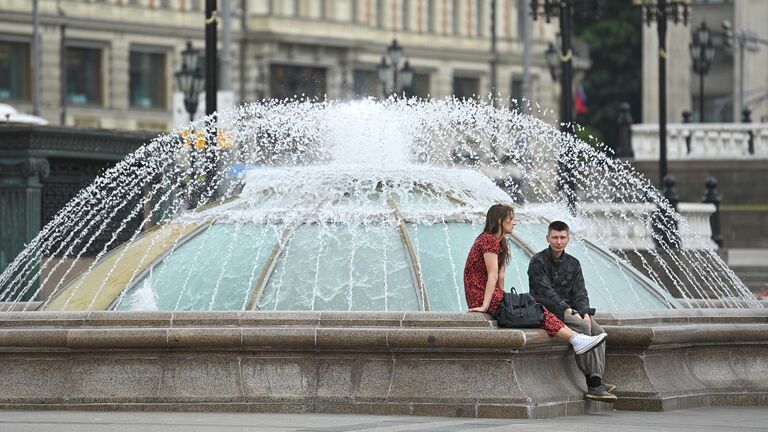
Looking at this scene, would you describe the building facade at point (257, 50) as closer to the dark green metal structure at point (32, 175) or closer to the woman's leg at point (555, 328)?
the dark green metal structure at point (32, 175)

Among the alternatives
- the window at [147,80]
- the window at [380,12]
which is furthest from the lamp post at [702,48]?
the window at [380,12]

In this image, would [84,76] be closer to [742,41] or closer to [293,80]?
[293,80]

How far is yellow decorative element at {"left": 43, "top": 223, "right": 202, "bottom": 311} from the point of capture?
1719 centimetres

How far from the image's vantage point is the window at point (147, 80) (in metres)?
82.4

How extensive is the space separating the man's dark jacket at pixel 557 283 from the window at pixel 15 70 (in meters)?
62.3

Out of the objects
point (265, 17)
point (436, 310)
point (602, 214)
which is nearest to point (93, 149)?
point (436, 310)

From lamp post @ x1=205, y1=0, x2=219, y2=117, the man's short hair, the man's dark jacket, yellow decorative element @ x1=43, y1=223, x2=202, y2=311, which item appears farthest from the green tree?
the man's short hair

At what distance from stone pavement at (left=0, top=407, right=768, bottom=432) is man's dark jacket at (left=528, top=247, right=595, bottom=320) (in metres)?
0.78

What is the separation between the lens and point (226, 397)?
15.2 m

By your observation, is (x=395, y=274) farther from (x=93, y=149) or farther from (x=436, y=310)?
(x=93, y=149)

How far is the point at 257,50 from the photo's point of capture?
3376 inches

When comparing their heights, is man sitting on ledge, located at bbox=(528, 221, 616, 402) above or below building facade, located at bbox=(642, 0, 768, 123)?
below

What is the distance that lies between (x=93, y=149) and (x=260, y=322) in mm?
10688

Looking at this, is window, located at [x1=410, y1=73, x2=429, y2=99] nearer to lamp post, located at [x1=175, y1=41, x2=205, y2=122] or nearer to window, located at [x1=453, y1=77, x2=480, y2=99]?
window, located at [x1=453, y1=77, x2=480, y2=99]
